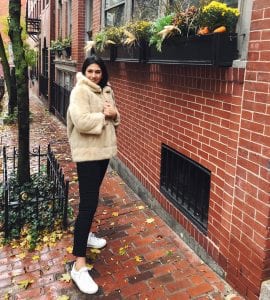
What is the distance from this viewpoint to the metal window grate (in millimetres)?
3732

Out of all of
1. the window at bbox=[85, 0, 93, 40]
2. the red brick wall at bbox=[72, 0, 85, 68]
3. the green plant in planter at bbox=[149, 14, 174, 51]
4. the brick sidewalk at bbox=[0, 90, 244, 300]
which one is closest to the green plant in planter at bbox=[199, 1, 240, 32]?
the green plant in planter at bbox=[149, 14, 174, 51]

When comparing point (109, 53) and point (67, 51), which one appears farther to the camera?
point (67, 51)

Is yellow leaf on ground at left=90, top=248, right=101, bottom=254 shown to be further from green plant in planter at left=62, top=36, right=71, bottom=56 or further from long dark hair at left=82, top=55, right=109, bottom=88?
green plant in planter at left=62, top=36, right=71, bottom=56

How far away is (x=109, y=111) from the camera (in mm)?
3209

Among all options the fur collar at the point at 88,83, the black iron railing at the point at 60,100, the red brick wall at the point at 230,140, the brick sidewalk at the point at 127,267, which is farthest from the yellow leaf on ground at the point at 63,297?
the black iron railing at the point at 60,100

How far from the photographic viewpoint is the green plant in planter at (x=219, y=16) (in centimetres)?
300

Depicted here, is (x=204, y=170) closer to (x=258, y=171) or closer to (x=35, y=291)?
(x=258, y=171)

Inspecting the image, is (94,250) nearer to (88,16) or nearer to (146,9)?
(146,9)

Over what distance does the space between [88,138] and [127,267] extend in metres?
1.30

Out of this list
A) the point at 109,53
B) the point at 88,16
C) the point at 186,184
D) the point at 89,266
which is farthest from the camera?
the point at 88,16

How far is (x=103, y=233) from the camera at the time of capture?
4.20 meters

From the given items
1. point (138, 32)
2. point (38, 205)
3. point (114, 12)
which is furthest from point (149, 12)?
point (38, 205)

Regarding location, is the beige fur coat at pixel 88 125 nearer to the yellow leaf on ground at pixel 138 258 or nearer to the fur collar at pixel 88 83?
the fur collar at pixel 88 83

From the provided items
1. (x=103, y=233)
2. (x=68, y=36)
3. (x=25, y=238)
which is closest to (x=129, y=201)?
(x=103, y=233)
